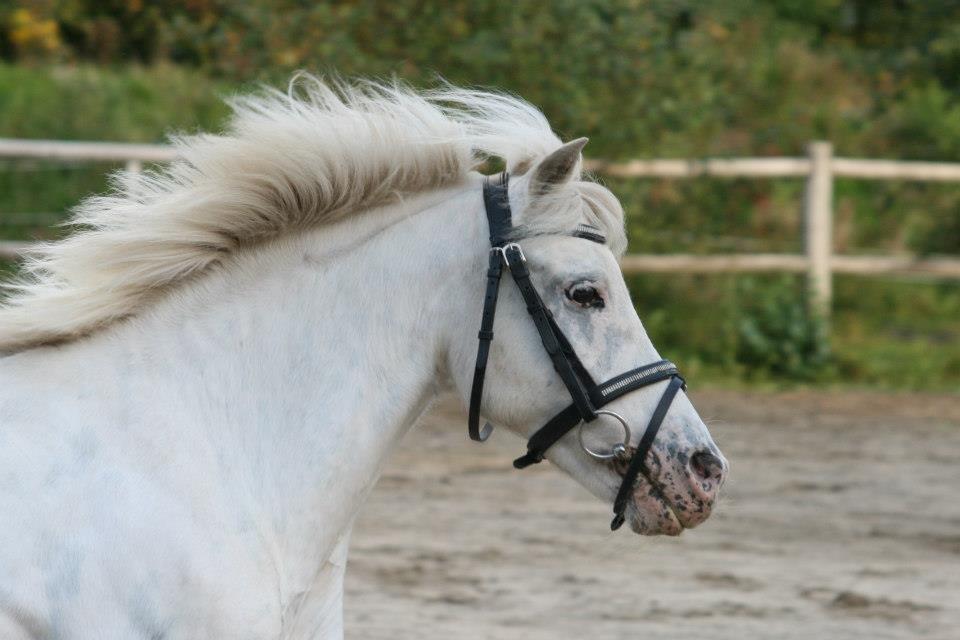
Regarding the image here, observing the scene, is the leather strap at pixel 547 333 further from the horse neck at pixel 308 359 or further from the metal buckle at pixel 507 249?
the horse neck at pixel 308 359

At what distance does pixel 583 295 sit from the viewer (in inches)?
103

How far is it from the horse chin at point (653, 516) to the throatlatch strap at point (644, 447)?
0.02m

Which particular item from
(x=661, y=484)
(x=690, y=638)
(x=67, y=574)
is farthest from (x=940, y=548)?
(x=67, y=574)

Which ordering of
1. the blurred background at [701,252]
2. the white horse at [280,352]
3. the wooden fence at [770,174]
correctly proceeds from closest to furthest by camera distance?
the white horse at [280,352], the blurred background at [701,252], the wooden fence at [770,174]

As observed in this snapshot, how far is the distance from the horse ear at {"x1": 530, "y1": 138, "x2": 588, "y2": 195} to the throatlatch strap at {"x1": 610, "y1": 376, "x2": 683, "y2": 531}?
1.54 ft

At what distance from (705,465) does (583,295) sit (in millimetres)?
416

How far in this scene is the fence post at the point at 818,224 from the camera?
10.2 metres

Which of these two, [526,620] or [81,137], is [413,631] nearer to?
[526,620]

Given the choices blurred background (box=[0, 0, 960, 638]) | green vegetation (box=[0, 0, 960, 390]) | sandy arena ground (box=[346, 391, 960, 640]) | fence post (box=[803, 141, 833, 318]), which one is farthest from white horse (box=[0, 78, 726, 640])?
fence post (box=[803, 141, 833, 318])

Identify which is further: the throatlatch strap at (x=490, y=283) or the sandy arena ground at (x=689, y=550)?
the sandy arena ground at (x=689, y=550)

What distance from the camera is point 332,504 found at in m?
2.60

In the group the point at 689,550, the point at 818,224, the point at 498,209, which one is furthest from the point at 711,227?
the point at 498,209

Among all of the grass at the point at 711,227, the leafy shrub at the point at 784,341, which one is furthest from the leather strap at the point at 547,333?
the leafy shrub at the point at 784,341

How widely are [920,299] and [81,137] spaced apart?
8.02 meters
